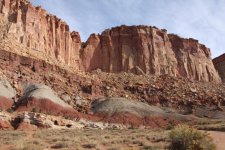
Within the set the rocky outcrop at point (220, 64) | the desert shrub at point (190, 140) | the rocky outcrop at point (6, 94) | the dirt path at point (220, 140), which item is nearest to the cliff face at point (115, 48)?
the rocky outcrop at point (220, 64)

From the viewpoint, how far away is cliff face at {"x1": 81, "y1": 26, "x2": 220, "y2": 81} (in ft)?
287

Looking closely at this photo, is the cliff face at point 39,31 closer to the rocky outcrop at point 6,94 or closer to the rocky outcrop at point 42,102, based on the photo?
the rocky outcrop at point 6,94

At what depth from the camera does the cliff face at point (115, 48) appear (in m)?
71.7

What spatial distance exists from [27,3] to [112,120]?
32376 mm

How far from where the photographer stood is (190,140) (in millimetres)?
18297

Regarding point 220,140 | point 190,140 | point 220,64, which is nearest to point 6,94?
point 220,140

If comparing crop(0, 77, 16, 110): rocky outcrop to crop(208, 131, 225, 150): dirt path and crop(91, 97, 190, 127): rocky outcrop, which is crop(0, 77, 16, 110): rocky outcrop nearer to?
crop(91, 97, 190, 127): rocky outcrop

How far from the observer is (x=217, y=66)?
10512 cm

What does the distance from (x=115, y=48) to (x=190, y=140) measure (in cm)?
7334

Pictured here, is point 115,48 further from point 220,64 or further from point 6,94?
point 6,94

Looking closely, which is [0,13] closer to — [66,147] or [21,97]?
[21,97]

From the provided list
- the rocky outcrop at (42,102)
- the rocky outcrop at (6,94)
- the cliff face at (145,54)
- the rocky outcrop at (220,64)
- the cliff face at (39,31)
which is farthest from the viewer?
the rocky outcrop at (220,64)

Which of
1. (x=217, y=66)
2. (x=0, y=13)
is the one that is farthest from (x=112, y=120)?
(x=217, y=66)

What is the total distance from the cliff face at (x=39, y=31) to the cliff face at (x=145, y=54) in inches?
195
